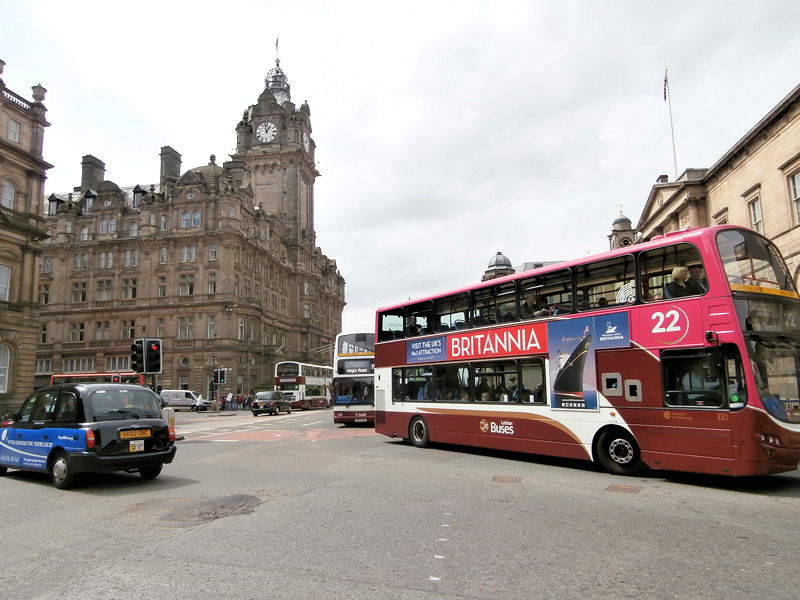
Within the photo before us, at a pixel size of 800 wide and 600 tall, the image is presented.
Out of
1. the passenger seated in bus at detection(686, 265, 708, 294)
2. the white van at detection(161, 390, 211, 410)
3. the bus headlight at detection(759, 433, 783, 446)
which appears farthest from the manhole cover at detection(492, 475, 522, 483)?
the white van at detection(161, 390, 211, 410)

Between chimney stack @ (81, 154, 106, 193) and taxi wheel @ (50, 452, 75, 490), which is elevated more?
chimney stack @ (81, 154, 106, 193)

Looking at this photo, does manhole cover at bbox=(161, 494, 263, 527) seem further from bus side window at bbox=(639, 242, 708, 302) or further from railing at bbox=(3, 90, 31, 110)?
railing at bbox=(3, 90, 31, 110)

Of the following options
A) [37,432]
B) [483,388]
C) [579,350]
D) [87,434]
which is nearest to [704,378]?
[579,350]

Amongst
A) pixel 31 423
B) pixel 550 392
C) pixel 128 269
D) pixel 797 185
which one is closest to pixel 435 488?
pixel 550 392

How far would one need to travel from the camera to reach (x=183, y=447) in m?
17.7

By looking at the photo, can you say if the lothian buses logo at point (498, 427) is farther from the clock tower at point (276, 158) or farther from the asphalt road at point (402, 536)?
the clock tower at point (276, 158)

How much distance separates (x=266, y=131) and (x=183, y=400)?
1621 inches

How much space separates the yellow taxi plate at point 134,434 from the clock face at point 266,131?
240 ft

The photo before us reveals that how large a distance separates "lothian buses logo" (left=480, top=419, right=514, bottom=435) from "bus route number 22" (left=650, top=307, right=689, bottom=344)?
414cm

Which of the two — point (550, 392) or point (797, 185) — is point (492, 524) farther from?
point (797, 185)

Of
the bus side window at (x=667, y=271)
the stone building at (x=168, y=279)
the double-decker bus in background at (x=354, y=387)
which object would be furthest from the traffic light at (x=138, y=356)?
the stone building at (x=168, y=279)

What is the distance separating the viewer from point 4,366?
32469mm

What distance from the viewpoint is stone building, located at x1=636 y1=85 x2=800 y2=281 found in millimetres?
23453

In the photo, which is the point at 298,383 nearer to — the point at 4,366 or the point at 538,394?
the point at 4,366
